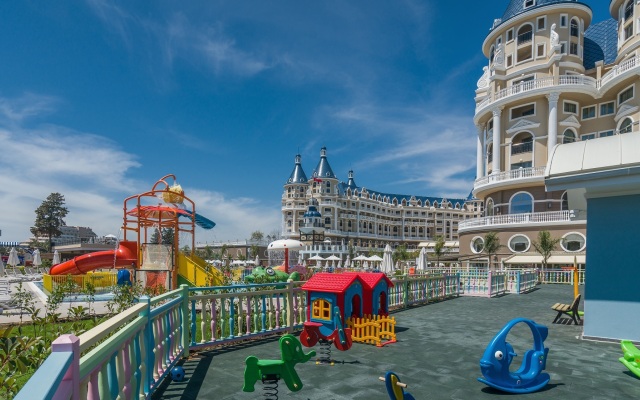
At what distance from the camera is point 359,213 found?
282 feet

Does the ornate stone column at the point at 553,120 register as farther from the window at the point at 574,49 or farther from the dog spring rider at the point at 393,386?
the dog spring rider at the point at 393,386

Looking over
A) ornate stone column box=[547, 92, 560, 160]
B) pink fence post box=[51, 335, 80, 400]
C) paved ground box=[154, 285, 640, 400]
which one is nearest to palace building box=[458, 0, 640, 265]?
ornate stone column box=[547, 92, 560, 160]

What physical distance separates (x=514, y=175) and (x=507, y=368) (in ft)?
113

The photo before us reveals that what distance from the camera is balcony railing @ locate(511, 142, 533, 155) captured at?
117 feet

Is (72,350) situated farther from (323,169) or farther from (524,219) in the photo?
(323,169)

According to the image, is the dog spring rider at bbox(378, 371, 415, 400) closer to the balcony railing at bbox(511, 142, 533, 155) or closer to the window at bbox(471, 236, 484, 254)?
→ the window at bbox(471, 236, 484, 254)

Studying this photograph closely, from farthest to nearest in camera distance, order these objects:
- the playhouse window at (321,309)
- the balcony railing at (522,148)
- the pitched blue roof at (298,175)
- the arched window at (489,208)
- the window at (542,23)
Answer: the pitched blue roof at (298,175) < the arched window at (489,208) < the window at (542,23) < the balcony railing at (522,148) < the playhouse window at (321,309)

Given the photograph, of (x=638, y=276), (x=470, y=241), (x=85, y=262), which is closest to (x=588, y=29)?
(x=470, y=241)

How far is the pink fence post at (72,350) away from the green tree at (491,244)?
117 ft

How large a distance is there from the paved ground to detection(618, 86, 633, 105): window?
32.3 metres

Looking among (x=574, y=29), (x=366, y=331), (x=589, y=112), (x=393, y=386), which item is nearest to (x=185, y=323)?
(x=366, y=331)

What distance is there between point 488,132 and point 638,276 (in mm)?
35865

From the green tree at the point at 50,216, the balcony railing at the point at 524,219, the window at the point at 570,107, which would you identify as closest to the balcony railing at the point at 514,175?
the balcony railing at the point at 524,219

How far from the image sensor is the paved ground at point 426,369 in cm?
485
